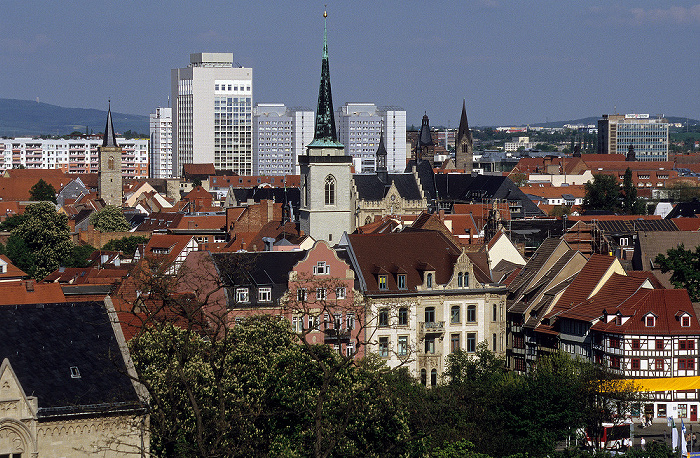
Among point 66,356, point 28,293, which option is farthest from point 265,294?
point 66,356

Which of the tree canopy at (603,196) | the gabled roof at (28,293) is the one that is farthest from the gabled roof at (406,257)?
the tree canopy at (603,196)

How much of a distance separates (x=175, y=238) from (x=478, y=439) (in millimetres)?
61063

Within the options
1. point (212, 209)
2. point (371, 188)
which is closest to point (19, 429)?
point (371, 188)

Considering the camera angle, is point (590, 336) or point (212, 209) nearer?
point (590, 336)

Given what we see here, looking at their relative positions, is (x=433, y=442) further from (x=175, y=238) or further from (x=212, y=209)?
(x=212, y=209)

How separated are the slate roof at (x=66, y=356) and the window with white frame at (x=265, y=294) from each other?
976 inches

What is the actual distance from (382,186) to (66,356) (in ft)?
334

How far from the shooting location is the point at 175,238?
109 metres

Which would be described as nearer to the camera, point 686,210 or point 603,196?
point 686,210

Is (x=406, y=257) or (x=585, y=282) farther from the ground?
(x=406, y=257)

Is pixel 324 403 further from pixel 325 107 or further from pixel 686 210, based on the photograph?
pixel 686 210

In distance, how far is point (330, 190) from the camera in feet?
322

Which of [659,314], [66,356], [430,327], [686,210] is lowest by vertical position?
[430,327]

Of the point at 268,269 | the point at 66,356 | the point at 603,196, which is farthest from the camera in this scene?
the point at 603,196
